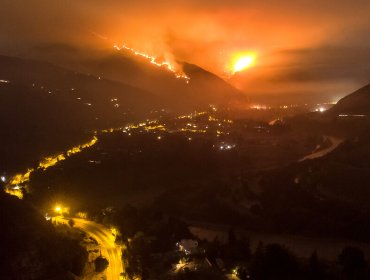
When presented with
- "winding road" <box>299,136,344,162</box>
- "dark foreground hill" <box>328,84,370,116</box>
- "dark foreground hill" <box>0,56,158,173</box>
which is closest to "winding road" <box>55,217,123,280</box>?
"dark foreground hill" <box>0,56,158,173</box>

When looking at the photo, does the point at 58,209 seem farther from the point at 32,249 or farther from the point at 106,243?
the point at 32,249

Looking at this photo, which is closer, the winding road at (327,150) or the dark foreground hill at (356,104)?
the winding road at (327,150)

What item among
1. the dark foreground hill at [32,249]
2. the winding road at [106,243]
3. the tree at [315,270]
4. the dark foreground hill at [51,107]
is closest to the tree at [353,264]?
the tree at [315,270]

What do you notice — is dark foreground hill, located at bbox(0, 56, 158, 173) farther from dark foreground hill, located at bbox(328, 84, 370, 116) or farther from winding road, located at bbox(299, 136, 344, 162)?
dark foreground hill, located at bbox(328, 84, 370, 116)

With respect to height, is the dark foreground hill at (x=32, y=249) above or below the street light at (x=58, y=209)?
below

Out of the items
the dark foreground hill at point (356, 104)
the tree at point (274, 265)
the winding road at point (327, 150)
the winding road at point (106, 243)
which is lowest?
the tree at point (274, 265)

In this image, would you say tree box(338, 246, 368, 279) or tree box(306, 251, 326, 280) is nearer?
tree box(338, 246, 368, 279)

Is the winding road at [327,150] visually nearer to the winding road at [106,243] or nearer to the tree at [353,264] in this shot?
the tree at [353,264]

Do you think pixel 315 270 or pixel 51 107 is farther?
pixel 51 107

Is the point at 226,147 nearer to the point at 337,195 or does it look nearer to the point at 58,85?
the point at 337,195

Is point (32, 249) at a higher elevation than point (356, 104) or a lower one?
lower

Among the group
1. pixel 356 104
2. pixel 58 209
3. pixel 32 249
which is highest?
pixel 356 104

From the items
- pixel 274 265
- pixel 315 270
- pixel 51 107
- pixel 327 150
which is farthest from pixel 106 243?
pixel 51 107
